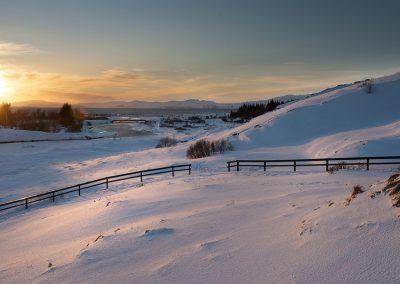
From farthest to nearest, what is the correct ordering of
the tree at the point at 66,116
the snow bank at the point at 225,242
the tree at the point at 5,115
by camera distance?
the tree at the point at 5,115
the tree at the point at 66,116
the snow bank at the point at 225,242

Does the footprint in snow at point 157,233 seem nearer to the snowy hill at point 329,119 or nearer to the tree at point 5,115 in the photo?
the snowy hill at point 329,119

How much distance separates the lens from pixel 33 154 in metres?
58.0

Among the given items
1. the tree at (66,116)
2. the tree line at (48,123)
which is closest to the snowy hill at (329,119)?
the tree line at (48,123)

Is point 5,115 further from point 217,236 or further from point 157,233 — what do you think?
point 217,236

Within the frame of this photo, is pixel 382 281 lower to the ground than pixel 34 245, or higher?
higher

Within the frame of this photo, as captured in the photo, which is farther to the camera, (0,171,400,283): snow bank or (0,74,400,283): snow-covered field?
(0,74,400,283): snow-covered field

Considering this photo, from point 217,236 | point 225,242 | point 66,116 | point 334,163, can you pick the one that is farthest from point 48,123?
point 225,242

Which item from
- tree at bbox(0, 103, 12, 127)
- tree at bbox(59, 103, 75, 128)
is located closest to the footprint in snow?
tree at bbox(59, 103, 75, 128)

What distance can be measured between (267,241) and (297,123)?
132 feet

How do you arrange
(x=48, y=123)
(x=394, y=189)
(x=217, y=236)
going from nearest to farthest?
1. (x=394, y=189)
2. (x=217, y=236)
3. (x=48, y=123)

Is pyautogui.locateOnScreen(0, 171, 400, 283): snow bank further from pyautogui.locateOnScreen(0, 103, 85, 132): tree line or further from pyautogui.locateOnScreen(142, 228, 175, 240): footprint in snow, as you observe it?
pyautogui.locateOnScreen(0, 103, 85, 132): tree line

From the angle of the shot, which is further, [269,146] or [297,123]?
[297,123]

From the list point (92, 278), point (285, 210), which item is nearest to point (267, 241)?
point (285, 210)

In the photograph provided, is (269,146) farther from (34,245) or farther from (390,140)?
(34,245)
